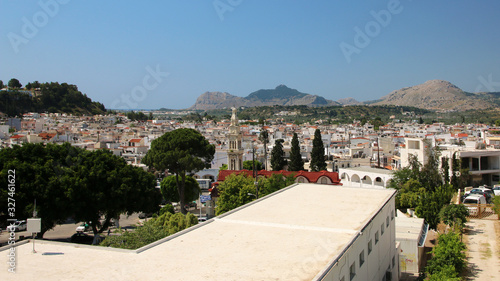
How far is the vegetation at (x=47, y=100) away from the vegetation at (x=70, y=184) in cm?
8405

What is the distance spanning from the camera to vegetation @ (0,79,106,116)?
312 ft

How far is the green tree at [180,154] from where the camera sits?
26.5 metres

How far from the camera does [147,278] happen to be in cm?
627

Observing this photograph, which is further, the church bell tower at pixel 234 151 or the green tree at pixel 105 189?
the church bell tower at pixel 234 151

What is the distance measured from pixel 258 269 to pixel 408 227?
11.4m

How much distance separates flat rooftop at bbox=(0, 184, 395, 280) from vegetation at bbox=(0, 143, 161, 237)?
29.7ft

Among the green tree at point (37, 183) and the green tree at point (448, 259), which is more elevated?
the green tree at point (37, 183)

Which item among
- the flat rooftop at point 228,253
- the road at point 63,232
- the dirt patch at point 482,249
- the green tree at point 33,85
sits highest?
the green tree at point 33,85

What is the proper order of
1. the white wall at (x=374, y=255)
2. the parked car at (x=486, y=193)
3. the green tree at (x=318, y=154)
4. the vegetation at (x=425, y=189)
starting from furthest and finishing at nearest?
the green tree at (x=318, y=154)
the parked car at (x=486, y=193)
the vegetation at (x=425, y=189)
the white wall at (x=374, y=255)

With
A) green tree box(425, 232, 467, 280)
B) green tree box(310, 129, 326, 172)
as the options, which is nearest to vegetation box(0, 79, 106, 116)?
green tree box(310, 129, 326, 172)

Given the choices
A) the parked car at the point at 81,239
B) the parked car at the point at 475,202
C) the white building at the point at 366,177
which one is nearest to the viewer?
the parked car at the point at 475,202

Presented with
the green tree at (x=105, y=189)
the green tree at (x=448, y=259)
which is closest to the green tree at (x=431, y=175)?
the green tree at (x=448, y=259)

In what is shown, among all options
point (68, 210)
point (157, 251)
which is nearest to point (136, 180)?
point (68, 210)

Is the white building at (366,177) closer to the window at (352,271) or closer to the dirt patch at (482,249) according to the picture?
the dirt patch at (482,249)
